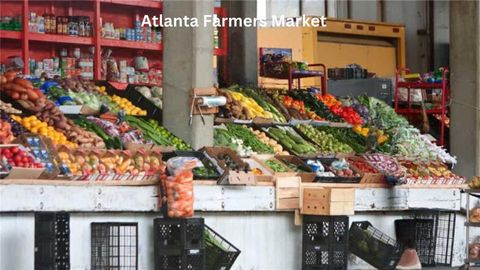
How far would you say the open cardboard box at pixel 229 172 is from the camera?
1292 centimetres

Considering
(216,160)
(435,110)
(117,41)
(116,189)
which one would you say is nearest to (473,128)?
(435,110)

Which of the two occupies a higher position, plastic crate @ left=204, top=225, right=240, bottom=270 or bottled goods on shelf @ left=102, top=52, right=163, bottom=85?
bottled goods on shelf @ left=102, top=52, right=163, bottom=85

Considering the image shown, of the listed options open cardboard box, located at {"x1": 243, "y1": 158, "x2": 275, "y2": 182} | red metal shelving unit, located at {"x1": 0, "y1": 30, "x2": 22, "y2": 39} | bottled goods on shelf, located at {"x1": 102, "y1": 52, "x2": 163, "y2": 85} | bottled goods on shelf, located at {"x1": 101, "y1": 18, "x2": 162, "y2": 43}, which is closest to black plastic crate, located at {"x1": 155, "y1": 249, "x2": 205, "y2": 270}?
open cardboard box, located at {"x1": 243, "y1": 158, "x2": 275, "y2": 182}

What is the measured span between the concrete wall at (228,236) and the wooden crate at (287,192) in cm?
20

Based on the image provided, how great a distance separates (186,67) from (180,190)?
2.99 metres

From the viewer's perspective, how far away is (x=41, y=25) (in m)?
17.8

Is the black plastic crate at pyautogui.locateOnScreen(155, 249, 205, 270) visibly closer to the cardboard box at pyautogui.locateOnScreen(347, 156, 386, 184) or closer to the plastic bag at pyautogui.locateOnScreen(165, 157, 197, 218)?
the plastic bag at pyautogui.locateOnScreen(165, 157, 197, 218)

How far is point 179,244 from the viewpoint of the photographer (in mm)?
11867

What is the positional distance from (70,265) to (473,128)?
9.60 metres

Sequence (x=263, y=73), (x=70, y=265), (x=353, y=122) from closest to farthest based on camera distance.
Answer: (x=70, y=265), (x=353, y=122), (x=263, y=73)

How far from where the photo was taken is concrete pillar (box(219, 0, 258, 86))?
1898cm

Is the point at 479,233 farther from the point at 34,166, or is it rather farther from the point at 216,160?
the point at 34,166

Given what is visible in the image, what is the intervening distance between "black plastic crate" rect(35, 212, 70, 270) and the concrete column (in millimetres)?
3796

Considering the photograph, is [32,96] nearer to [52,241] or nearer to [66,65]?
[52,241]
